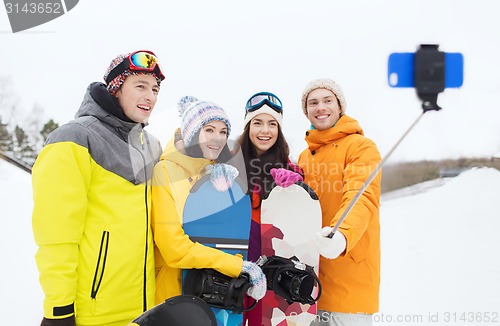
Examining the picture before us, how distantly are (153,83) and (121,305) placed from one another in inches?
42.0

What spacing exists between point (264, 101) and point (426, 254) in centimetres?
639

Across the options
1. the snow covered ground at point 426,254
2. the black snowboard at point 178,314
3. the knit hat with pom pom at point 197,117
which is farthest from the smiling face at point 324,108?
the snow covered ground at point 426,254

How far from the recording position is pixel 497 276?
6336 millimetres

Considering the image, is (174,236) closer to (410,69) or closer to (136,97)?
(136,97)

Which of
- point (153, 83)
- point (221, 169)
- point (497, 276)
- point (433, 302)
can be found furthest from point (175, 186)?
point (497, 276)

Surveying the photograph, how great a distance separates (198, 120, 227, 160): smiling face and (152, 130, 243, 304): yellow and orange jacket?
0.09m

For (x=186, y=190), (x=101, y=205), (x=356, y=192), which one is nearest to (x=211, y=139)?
(x=186, y=190)

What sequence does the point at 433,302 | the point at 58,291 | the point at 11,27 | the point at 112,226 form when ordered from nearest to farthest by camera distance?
the point at 58,291 → the point at 112,226 → the point at 433,302 → the point at 11,27

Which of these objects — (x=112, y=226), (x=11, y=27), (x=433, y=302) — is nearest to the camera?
(x=112, y=226)

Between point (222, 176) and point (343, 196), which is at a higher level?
point (222, 176)

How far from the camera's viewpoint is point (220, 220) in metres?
2.43

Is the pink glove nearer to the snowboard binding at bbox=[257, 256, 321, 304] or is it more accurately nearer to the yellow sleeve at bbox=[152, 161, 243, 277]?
the snowboard binding at bbox=[257, 256, 321, 304]

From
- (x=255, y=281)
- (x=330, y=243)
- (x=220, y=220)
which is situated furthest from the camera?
(x=220, y=220)

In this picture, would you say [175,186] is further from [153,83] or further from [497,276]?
[497,276]
